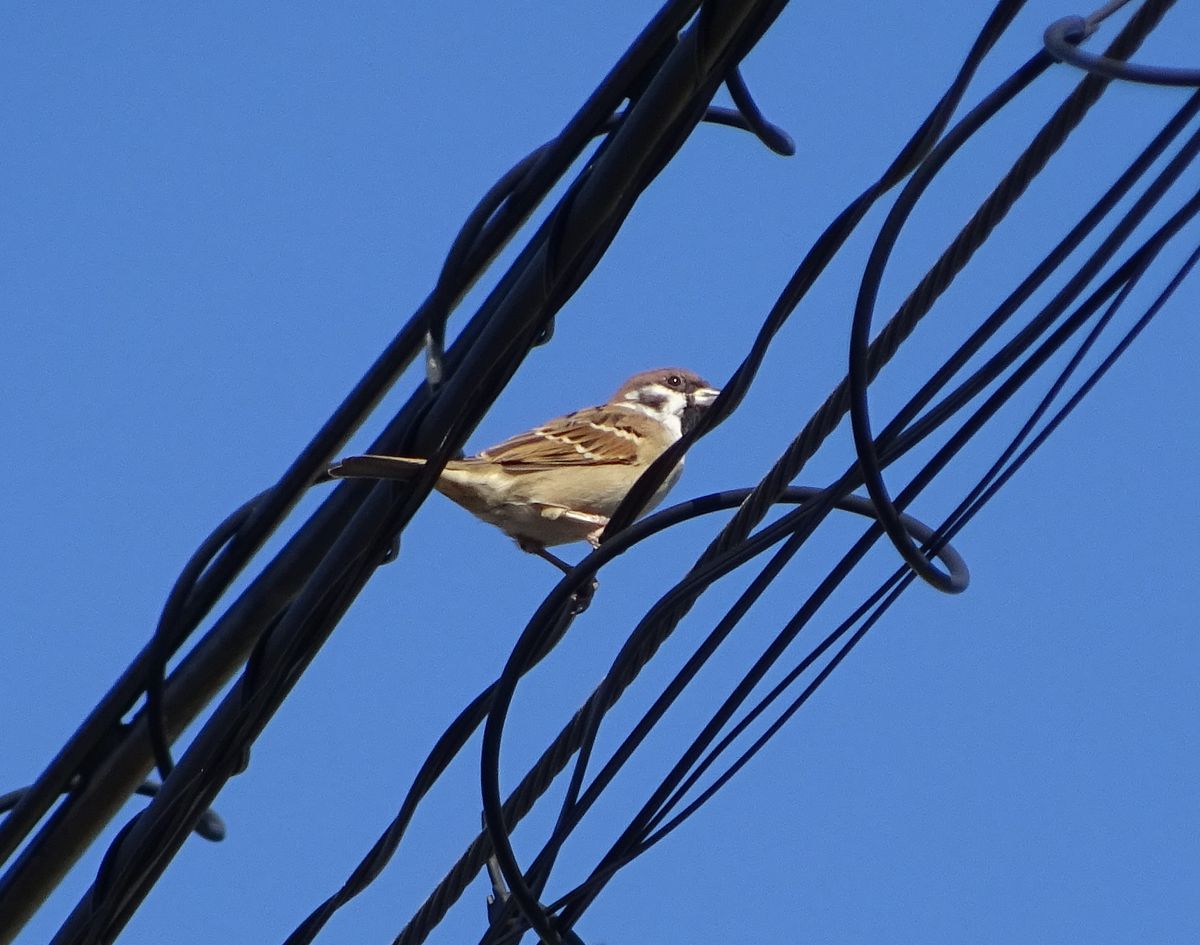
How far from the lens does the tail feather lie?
335 cm

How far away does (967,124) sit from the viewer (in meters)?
2.84

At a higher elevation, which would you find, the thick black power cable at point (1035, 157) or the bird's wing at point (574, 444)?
the bird's wing at point (574, 444)

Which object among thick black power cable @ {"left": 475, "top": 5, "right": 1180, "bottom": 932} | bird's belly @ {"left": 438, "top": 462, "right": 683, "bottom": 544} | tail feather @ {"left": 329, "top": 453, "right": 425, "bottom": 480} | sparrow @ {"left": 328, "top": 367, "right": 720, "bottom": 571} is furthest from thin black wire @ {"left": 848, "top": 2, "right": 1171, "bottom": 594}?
bird's belly @ {"left": 438, "top": 462, "right": 683, "bottom": 544}

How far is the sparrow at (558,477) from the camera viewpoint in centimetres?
683

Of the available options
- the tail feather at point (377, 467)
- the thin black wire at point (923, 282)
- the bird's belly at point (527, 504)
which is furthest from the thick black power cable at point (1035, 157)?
the bird's belly at point (527, 504)

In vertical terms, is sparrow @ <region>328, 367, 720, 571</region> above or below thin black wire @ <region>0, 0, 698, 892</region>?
above

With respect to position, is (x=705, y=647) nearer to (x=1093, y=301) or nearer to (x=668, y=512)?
(x=668, y=512)

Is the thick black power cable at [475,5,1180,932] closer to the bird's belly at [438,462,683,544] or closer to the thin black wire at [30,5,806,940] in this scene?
the thin black wire at [30,5,806,940]

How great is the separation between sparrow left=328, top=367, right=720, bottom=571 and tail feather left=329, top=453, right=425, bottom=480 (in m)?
2.89

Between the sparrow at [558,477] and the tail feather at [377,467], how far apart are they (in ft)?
9.47

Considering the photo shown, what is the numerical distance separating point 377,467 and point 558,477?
3556 mm

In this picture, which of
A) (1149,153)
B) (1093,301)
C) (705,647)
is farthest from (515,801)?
(1149,153)

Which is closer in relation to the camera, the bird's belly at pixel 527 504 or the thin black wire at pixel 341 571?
the thin black wire at pixel 341 571

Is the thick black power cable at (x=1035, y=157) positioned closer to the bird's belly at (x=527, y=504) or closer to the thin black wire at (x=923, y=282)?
the thin black wire at (x=923, y=282)
